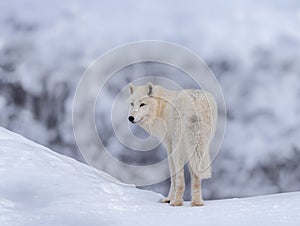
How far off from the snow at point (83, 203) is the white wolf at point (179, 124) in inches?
22.3

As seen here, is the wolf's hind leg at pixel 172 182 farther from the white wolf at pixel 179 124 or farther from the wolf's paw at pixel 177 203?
the wolf's paw at pixel 177 203

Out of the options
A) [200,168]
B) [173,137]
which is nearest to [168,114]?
[173,137]

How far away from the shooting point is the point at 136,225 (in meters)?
6.72

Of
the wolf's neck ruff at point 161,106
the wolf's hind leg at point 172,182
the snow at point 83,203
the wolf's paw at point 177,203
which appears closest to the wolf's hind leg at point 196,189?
the snow at point 83,203

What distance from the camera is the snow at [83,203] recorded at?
22.4 ft

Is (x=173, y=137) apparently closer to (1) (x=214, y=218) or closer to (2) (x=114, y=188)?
(2) (x=114, y=188)

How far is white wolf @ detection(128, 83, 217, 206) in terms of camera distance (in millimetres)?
8852

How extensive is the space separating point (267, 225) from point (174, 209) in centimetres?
214

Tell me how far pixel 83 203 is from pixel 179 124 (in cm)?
246

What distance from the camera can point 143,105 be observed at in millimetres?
9719

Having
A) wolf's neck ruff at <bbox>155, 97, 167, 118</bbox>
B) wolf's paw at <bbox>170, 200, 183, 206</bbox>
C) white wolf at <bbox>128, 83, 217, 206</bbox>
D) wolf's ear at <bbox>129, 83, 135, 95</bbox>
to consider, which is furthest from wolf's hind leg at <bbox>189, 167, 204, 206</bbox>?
wolf's ear at <bbox>129, 83, 135, 95</bbox>

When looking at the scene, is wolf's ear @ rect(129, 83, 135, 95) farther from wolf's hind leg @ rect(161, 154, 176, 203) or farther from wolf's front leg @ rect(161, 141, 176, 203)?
wolf's hind leg @ rect(161, 154, 176, 203)

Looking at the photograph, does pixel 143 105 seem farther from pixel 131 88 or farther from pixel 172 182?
pixel 172 182

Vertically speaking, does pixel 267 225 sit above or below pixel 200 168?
below
